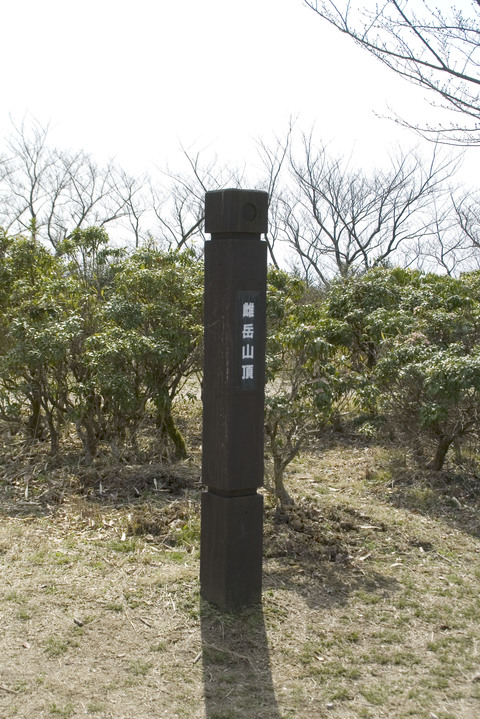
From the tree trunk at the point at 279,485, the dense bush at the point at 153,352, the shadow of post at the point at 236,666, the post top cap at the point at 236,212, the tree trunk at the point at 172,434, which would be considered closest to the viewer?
the shadow of post at the point at 236,666

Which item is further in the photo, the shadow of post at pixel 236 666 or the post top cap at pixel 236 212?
the post top cap at pixel 236 212

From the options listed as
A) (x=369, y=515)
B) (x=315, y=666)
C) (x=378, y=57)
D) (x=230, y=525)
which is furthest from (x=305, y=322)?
(x=315, y=666)

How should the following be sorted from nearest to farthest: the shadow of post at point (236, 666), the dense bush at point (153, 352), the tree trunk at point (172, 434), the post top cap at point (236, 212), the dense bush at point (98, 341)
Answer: the shadow of post at point (236, 666), the post top cap at point (236, 212), the dense bush at point (153, 352), the dense bush at point (98, 341), the tree trunk at point (172, 434)

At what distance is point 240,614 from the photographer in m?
3.92

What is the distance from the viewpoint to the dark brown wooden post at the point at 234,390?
379cm

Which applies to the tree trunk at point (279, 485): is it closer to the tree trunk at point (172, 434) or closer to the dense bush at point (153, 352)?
the dense bush at point (153, 352)

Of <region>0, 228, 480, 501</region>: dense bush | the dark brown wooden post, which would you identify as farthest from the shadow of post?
<region>0, 228, 480, 501</region>: dense bush

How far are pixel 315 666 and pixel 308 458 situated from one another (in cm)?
421

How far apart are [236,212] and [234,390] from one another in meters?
0.96

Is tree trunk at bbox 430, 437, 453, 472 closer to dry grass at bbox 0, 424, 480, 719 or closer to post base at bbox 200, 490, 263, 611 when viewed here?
dry grass at bbox 0, 424, 480, 719

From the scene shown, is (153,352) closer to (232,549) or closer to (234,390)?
(234,390)

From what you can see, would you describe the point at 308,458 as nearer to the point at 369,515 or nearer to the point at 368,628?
A: the point at 369,515

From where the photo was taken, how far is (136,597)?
4.10m

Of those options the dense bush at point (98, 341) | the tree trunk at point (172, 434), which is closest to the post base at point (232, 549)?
the dense bush at point (98, 341)
